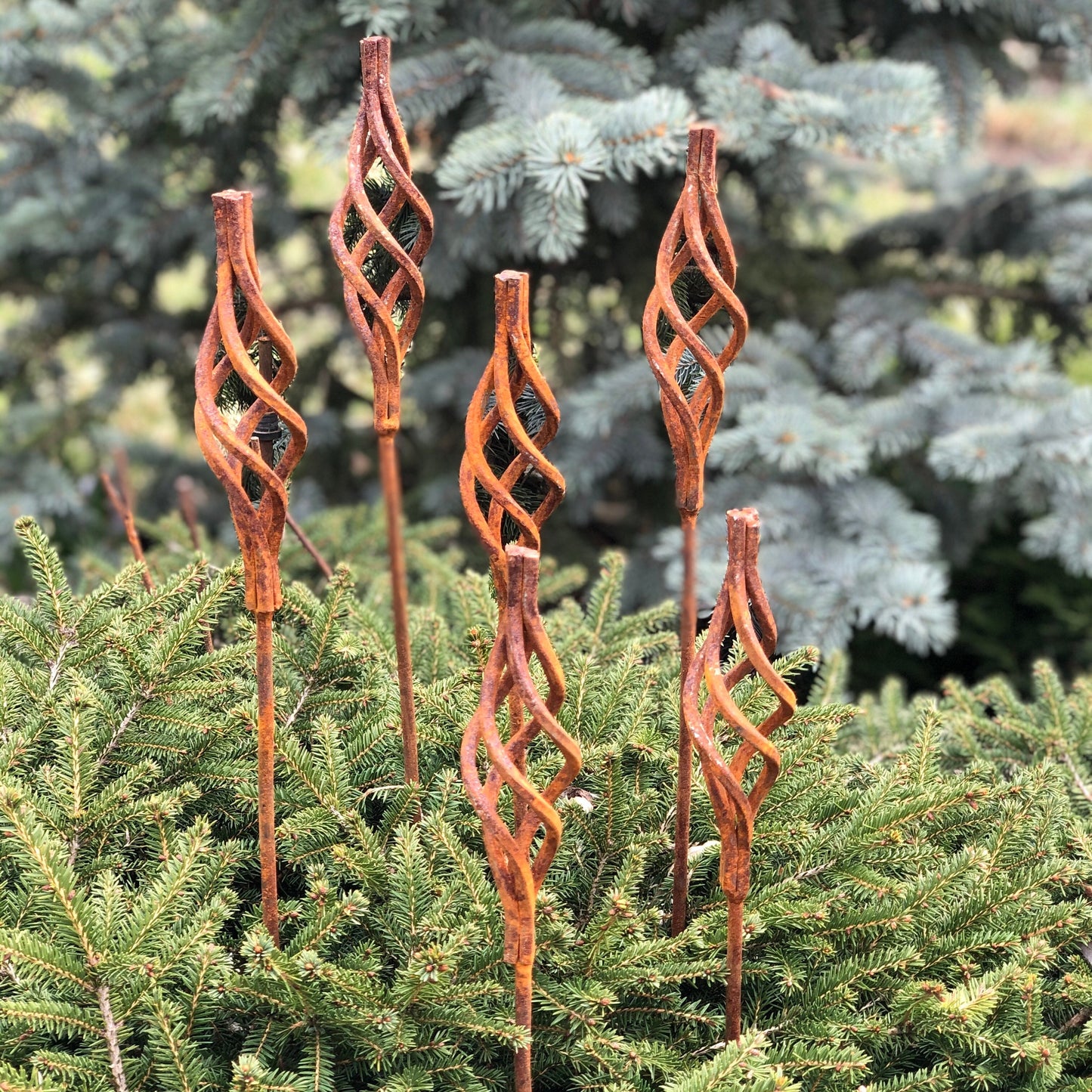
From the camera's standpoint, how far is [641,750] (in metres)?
1.12

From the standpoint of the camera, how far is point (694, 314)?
100 cm

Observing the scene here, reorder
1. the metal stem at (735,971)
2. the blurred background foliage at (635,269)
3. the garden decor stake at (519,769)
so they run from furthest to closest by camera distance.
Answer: the blurred background foliage at (635,269)
the metal stem at (735,971)
the garden decor stake at (519,769)

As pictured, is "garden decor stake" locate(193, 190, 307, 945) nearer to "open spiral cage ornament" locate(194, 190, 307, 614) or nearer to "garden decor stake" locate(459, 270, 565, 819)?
"open spiral cage ornament" locate(194, 190, 307, 614)

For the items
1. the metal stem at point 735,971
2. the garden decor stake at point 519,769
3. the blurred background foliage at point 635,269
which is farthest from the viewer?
the blurred background foliage at point 635,269

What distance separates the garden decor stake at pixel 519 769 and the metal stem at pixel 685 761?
7.5 inches

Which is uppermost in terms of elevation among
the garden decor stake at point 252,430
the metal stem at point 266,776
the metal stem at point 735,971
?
the garden decor stake at point 252,430

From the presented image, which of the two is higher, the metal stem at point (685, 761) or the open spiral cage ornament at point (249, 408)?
the open spiral cage ornament at point (249, 408)

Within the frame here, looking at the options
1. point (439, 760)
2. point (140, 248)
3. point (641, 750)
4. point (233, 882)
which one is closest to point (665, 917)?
point (641, 750)

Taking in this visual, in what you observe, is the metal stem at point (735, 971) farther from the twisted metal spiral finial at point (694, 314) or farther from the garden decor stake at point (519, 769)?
the twisted metal spiral finial at point (694, 314)

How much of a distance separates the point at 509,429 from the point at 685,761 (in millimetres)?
348

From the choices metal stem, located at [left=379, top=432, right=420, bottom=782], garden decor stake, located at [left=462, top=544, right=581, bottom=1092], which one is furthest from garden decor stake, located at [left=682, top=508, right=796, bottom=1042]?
metal stem, located at [left=379, top=432, right=420, bottom=782]

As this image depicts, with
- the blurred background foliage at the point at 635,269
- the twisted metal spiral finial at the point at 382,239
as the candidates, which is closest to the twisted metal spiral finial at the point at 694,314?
the twisted metal spiral finial at the point at 382,239

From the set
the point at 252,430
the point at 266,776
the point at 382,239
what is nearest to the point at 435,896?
the point at 266,776

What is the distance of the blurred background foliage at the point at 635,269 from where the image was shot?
6.16 feet
